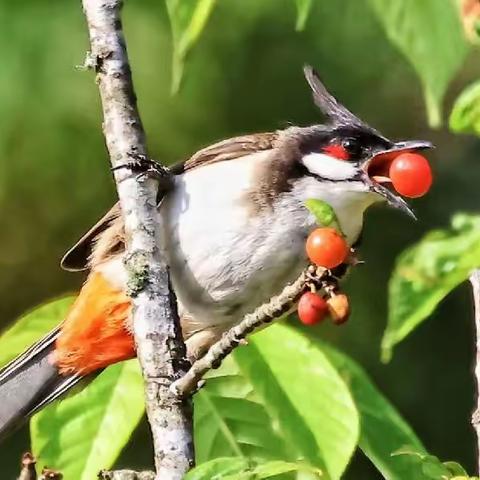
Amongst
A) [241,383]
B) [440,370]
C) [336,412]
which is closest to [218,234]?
[241,383]

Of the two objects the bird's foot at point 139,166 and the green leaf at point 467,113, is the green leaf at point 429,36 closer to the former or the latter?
the bird's foot at point 139,166

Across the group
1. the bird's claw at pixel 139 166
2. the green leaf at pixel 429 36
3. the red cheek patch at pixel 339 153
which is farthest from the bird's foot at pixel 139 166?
the red cheek patch at pixel 339 153

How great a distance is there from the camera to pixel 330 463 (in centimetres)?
195

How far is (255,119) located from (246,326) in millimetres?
2774

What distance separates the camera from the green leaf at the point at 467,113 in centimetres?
132

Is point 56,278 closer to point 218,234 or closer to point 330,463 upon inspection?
point 218,234

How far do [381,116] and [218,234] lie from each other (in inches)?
88.2

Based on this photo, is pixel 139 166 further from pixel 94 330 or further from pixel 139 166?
pixel 94 330

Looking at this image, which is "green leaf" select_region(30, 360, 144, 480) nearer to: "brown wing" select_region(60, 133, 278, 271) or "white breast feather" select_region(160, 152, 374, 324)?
"white breast feather" select_region(160, 152, 374, 324)

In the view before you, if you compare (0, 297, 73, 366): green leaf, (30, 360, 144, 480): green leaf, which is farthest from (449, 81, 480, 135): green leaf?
(0, 297, 73, 366): green leaf

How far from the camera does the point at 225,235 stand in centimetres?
247

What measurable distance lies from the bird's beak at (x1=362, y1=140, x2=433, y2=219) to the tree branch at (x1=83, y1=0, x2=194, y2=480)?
1.27 feet

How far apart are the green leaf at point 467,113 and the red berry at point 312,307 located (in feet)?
0.86

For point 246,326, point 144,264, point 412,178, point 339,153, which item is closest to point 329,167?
point 339,153
